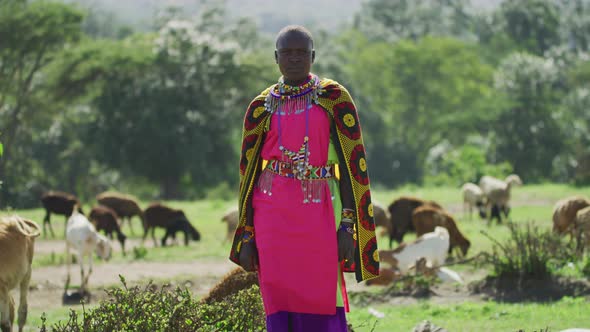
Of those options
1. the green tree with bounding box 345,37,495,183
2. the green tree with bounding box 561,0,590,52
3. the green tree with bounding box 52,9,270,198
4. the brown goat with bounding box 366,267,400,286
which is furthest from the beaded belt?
the green tree with bounding box 561,0,590,52

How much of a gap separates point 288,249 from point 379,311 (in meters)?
5.16

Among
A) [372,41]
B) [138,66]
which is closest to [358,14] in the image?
[372,41]

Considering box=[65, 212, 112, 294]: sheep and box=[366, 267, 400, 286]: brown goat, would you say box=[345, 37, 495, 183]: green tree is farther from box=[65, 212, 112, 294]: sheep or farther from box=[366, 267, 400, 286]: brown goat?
box=[366, 267, 400, 286]: brown goat

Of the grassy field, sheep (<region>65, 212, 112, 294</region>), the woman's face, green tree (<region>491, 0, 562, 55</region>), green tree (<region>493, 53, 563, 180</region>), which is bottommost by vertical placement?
the grassy field

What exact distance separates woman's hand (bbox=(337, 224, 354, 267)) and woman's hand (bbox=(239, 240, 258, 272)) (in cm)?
48

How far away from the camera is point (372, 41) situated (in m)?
86.9

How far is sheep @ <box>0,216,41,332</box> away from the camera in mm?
7457

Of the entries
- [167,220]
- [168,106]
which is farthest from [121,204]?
[168,106]

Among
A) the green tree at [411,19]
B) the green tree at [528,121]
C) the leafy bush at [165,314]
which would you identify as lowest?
the leafy bush at [165,314]

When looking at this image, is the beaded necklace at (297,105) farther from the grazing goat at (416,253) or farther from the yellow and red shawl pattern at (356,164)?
the grazing goat at (416,253)

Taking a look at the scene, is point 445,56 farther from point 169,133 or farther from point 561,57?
point 169,133

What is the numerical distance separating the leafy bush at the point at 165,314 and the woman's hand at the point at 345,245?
1.12 meters

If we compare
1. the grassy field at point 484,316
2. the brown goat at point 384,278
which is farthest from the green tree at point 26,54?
the grassy field at point 484,316

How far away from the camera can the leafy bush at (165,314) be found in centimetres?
533
